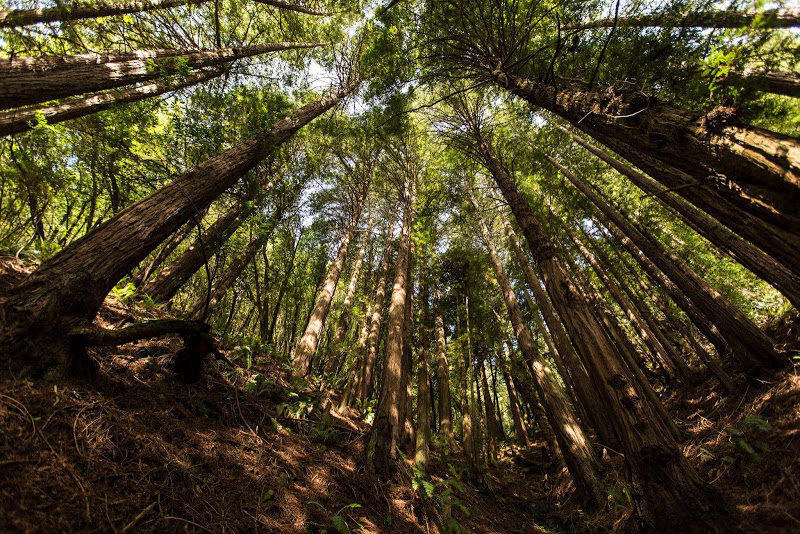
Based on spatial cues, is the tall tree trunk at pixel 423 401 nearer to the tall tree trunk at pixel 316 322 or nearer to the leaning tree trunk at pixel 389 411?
the leaning tree trunk at pixel 389 411

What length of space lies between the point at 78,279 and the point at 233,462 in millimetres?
2181

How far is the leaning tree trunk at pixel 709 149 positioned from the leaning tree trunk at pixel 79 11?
324 inches

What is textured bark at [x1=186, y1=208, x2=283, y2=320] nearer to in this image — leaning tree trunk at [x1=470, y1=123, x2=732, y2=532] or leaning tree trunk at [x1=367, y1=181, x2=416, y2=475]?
leaning tree trunk at [x1=367, y1=181, x2=416, y2=475]

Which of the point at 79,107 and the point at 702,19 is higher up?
the point at 79,107

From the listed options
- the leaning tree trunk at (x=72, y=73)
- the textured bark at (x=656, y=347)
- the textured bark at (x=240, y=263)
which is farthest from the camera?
the textured bark at (x=656, y=347)

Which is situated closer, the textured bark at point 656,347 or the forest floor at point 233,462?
the forest floor at point 233,462

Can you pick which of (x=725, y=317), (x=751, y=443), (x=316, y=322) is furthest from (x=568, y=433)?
(x=316, y=322)

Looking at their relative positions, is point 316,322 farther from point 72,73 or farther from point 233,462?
point 72,73

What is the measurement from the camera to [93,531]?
1.52 metres

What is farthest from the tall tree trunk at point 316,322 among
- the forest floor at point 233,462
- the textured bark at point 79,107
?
the textured bark at point 79,107

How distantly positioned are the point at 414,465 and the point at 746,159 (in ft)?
15.8

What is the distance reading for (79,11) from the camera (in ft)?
17.6

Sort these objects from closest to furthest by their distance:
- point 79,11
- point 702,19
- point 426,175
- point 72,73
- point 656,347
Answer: point 702,19, point 72,73, point 79,11, point 656,347, point 426,175

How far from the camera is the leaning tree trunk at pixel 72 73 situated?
12.7 feet
